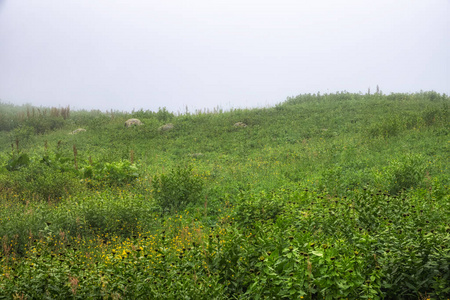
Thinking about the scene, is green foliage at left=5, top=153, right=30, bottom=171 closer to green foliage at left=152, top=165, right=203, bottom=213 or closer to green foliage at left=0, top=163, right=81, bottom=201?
green foliage at left=0, top=163, right=81, bottom=201

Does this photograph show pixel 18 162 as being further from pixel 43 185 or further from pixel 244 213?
pixel 244 213

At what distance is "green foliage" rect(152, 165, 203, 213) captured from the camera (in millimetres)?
9016

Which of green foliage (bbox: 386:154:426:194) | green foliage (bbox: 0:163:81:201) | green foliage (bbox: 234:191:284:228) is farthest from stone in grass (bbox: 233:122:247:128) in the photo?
green foliage (bbox: 234:191:284:228)

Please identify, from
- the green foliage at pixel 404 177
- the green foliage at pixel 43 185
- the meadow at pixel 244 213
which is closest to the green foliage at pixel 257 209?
the meadow at pixel 244 213

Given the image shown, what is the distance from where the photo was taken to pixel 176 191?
906 centimetres

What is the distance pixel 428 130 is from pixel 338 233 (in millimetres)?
10786

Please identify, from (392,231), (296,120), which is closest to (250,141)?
(296,120)

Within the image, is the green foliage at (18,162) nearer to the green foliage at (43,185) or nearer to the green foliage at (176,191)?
the green foliage at (43,185)

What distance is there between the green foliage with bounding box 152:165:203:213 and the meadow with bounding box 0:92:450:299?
0.04 meters

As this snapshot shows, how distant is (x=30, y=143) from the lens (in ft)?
68.6

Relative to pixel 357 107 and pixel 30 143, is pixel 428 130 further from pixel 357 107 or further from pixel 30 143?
pixel 30 143

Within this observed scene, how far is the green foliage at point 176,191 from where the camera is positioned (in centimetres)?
902

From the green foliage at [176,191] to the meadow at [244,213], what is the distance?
4 centimetres

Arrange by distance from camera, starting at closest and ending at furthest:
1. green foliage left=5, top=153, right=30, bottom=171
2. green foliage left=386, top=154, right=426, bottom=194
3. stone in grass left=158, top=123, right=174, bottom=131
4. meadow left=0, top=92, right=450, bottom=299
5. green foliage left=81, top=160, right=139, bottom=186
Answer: meadow left=0, top=92, right=450, bottom=299, green foliage left=386, top=154, right=426, bottom=194, green foliage left=81, top=160, right=139, bottom=186, green foliage left=5, top=153, right=30, bottom=171, stone in grass left=158, top=123, right=174, bottom=131
